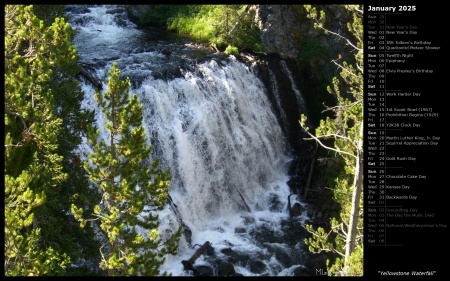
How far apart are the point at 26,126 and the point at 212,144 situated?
38.8 feet

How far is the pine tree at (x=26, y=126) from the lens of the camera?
10.5 m

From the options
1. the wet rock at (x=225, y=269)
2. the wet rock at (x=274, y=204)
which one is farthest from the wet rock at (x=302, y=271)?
the wet rock at (x=274, y=204)

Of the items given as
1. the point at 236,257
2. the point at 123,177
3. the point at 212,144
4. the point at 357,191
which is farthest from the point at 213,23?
the point at 357,191

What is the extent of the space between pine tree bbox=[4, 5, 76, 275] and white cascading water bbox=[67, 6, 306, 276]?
610cm

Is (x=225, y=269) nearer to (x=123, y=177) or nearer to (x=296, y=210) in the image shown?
(x=296, y=210)

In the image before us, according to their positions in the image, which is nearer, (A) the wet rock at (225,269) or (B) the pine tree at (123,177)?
(B) the pine tree at (123,177)

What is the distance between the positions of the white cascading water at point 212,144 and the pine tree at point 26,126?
610cm

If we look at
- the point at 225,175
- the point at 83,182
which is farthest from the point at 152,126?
the point at 83,182

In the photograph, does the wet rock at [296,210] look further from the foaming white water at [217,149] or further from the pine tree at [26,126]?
the pine tree at [26,126]

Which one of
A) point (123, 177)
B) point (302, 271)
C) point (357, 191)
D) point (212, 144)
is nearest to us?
point (357, 191)

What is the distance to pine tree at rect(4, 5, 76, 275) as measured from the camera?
34.6 ft

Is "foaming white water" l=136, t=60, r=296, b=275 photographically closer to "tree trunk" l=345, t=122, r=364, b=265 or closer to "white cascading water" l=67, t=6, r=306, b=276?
"white cascading water" l=67, t=6, r=306, b=276

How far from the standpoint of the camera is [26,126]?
11562 millimetres

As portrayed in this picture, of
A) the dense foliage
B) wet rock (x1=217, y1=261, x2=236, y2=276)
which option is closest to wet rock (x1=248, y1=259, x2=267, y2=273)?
wet rock (x1=217, y1=261, x2=236, y2=276)
